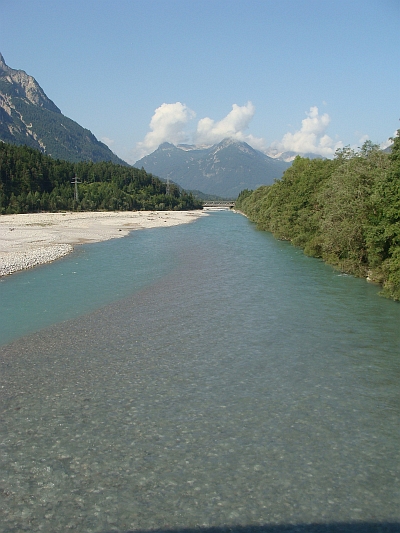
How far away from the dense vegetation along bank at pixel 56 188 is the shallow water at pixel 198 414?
4345 inches

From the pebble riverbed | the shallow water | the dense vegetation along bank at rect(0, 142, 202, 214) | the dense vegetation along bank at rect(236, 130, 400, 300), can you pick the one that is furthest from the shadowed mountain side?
the dense vegetation along bank at rect(0, 142, 202, 214)

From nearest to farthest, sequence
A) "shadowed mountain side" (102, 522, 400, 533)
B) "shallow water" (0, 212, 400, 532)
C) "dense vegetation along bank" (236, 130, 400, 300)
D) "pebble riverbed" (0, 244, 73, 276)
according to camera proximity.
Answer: "shadowed mountain side" (102, 522, 400, 533) → "shallow water" (0, 212, 400, 532) → "dense vegetation along bank" (236, 130, 400, 300) → "pebble riverbed" (0, 244, 73, 276)

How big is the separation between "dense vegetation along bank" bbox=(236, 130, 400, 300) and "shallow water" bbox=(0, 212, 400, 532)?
17.0 ft

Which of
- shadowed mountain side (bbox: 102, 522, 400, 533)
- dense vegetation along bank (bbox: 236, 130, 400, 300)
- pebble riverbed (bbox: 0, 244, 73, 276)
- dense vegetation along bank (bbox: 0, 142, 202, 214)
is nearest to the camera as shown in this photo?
shadowed mountain side (bbox: 102, 522, 400, 533)

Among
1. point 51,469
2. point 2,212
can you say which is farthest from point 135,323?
point 2,212

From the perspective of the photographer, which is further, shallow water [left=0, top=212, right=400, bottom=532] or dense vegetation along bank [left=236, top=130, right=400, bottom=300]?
dense vegetation along bank [left=236, top=130, right=400, bottom=300]

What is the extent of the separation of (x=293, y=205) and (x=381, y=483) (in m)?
49.8

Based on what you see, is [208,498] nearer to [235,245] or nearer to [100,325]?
[100,325]

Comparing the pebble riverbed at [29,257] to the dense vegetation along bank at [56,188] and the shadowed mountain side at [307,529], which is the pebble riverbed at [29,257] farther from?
the dense vegetation along bank at [56,188]

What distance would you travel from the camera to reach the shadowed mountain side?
351 inches

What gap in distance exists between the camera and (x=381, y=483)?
10500mm

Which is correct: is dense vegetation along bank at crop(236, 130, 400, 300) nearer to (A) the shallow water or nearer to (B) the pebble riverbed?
(A) the shallow water

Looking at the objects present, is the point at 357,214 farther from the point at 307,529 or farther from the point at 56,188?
the point at 56,188

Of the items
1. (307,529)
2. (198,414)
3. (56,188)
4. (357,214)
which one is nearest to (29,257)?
(357,214)
